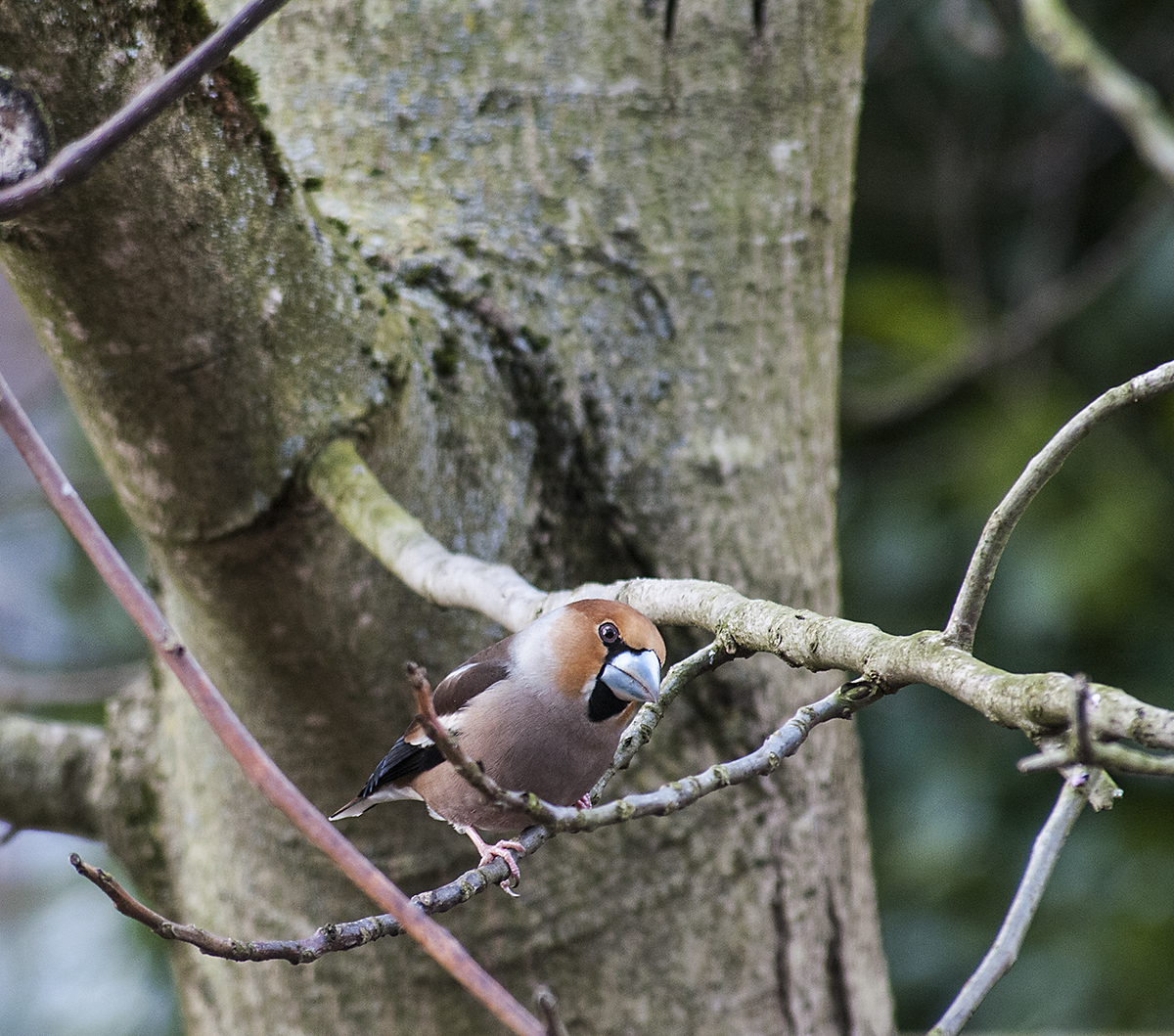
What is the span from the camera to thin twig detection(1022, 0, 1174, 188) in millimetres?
2410

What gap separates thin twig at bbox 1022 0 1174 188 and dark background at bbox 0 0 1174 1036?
63 cm

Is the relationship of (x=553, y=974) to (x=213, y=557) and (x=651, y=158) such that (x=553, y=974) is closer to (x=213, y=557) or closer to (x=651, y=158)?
(x=213, y=557)

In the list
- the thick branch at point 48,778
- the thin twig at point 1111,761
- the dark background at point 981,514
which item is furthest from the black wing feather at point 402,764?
the dark background at point 981,514

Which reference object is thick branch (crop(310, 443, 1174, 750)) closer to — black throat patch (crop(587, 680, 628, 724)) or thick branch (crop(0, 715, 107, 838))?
black throat patch (crop(587, 680, 628, 724))

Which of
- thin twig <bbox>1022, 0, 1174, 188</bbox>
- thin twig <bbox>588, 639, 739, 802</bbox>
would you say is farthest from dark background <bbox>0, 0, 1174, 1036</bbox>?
thin twig <bbox>588, 639, 739, 802</bbox>

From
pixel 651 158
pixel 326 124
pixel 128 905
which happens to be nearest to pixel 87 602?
pixel 326 124

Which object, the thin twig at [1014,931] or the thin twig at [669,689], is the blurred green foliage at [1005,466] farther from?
the thin twig at [1014,931]

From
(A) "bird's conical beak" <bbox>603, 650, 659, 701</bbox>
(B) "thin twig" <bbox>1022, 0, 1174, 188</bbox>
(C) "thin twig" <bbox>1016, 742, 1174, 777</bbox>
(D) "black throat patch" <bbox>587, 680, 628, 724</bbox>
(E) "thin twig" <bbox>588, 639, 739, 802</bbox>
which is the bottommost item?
(C) "thin twig" <bbox>1016, 742, 1174, 777</bbox>

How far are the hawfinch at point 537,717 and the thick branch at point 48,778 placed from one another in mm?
879

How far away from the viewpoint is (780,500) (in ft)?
7.39

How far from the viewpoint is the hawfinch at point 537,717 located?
5.74 feet

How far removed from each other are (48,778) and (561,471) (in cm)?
130

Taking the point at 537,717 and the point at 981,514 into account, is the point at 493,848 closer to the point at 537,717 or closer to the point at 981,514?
the point at 537,717

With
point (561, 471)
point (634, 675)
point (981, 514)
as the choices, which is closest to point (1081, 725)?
point (634, 675)
